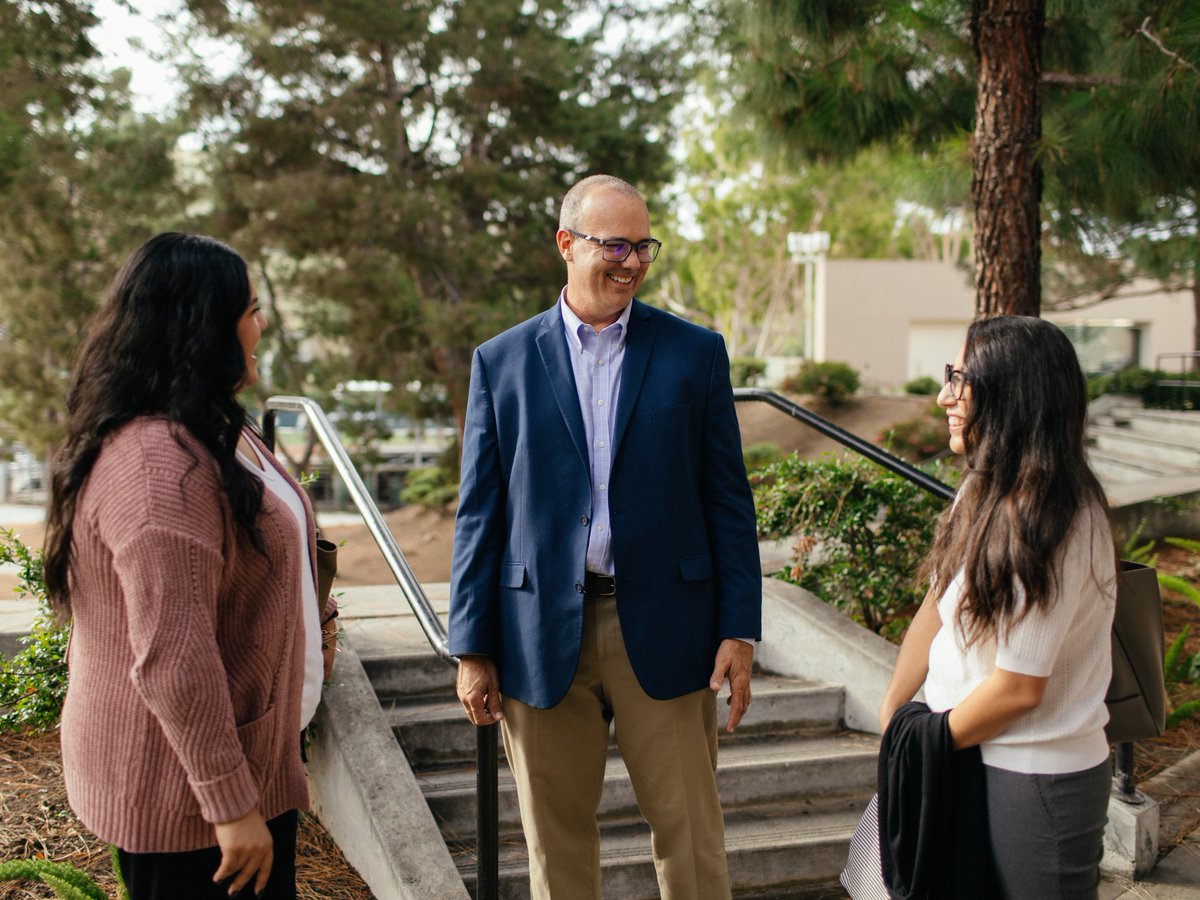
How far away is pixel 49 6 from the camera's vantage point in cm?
1196

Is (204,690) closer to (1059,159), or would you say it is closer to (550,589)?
(550,589)

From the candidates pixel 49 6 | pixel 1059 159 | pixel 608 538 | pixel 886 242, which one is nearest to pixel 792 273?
pixel 886 242

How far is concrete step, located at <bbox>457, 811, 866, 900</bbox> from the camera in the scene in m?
3.33

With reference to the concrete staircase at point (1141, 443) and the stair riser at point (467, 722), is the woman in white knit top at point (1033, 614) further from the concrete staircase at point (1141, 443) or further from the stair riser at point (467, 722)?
the concrete staircase at point (1141, 443)

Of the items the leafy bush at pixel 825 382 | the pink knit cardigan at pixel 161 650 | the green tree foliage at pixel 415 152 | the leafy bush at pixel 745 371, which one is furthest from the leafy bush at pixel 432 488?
the pink knit cardigan at pixel 161 650

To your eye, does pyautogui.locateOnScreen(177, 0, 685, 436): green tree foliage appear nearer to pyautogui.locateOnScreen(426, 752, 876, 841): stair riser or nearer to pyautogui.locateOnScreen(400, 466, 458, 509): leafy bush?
pyautogui.locateOnScreen(400, 466, 458, 509): leafy bush

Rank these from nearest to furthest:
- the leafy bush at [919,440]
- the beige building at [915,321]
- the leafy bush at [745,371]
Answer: the leafy bush at [919,440] → the leafy bush at [745,371] → the beige building at [915,321]

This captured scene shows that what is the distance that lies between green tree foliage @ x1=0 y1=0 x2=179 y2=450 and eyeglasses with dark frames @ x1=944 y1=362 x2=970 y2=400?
508 inches

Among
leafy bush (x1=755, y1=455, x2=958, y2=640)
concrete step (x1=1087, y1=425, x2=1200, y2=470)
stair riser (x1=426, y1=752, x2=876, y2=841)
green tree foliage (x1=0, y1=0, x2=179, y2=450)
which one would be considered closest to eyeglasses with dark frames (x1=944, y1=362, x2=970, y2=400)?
stair riser (x1=426, y1=752, x2=876, y2=841)

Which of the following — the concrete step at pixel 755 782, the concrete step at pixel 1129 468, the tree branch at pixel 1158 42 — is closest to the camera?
the concrete step at pixel 755 782

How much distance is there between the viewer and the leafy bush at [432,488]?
1719cm

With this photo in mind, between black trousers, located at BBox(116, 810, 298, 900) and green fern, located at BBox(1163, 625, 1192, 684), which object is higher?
black trousers, located at BBox(116, 810, 298, 900)

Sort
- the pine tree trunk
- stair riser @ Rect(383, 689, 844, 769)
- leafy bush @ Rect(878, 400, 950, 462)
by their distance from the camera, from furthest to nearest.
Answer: leafy bush @ Rect(878, 400, 950, 462) < the pine tree trunk < stair riser @ Rect(383, 689, 844, 769)

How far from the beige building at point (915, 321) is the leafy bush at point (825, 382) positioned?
10.3 metres
